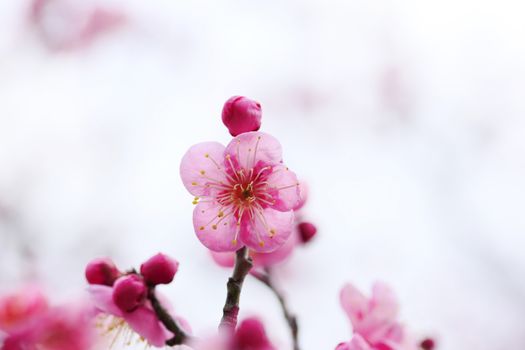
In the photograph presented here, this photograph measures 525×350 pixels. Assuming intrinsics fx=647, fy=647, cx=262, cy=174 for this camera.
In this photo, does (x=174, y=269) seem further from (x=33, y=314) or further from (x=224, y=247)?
(x=33, y=314)

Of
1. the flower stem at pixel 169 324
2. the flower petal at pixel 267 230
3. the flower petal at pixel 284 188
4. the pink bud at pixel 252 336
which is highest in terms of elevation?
the flower petal at pixel 284 188

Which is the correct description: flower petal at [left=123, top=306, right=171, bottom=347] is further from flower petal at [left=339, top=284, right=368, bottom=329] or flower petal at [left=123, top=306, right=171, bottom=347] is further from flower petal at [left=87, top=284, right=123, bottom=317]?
flower petal at [left=339, top=284, right=368, bottom=329]

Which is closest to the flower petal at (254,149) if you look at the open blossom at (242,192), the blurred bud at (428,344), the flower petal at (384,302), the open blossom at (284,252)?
the open blossom at (242,192)

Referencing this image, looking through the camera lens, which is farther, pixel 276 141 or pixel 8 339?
pixel 276 141

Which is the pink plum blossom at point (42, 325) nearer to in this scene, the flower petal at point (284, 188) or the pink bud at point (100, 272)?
the pink bud at point (100, 272)

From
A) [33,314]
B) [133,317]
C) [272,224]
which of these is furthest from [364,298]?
[33,314]
